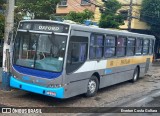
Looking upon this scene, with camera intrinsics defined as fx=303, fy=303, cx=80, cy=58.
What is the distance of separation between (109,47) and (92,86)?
6.59ft

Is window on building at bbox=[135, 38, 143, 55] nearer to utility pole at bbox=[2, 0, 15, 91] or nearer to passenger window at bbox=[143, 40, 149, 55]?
passenger window at bbox=[143, 40, 149, 55]

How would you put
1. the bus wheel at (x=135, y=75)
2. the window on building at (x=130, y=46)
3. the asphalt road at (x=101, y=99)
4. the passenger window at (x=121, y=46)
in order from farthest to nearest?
the bus wheel at (x=135, y=75) < the window on building at (x=130, y=46) < the passenger window at (x=121, y=46) < the asphalt road at (x=101, y=99)

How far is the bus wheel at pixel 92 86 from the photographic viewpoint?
11508 mm

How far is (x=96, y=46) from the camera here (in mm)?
11625

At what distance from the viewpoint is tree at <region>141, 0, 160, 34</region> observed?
107 feet

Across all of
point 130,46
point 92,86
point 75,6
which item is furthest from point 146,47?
point 75,6

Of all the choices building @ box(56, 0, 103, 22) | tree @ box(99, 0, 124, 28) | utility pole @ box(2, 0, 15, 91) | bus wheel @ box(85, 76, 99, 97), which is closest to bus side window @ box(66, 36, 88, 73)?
bus wheel @ box(85, 76, 99, 97)

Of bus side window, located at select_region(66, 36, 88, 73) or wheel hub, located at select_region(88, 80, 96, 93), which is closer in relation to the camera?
bus side window, located at select_region(66, 36, 88, 73)

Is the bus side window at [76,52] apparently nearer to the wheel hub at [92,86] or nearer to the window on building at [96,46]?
the window on building at [96,46]

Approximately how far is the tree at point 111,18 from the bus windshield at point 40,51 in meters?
16.4

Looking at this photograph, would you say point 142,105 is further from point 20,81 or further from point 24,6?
point 24,6

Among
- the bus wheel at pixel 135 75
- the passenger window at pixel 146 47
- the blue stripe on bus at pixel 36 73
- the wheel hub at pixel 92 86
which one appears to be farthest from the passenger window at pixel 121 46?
the blue stripe on bus at pixel 36 73

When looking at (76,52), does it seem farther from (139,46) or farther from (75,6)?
(75,6)

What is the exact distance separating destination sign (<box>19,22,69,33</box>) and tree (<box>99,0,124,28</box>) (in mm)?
16222
